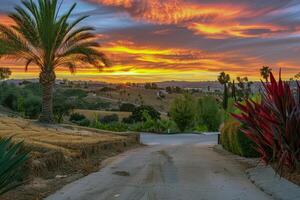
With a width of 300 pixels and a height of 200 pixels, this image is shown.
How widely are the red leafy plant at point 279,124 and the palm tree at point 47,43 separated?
56.2 feet

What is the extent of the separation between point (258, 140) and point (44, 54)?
17764 millimetres

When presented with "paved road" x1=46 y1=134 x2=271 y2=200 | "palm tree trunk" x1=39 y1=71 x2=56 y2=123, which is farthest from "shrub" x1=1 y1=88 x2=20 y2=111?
"paved road" x1=46 y1=134 x2=271 y2=200

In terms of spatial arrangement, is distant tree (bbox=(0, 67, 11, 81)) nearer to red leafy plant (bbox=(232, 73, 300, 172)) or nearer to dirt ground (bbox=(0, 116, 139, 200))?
dirt ground (bbox=(0, 116, 139, 200))

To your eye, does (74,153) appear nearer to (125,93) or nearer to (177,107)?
(177,107)

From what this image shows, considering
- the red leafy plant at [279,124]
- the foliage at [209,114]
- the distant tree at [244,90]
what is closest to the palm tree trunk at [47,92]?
the distant tree at [244,90]

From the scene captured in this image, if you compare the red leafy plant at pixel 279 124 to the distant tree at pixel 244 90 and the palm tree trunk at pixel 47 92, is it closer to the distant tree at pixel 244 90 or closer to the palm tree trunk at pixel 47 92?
the distant tree at pixel 244 90

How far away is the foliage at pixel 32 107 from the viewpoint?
47000 millimetres

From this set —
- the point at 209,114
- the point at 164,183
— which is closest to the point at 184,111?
the point at 209,114

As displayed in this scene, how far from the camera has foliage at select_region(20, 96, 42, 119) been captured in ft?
154

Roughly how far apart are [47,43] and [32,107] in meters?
20.9

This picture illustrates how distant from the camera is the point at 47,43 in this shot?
93.5ft

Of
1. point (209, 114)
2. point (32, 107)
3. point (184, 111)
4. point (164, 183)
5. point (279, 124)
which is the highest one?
point (279, 124)

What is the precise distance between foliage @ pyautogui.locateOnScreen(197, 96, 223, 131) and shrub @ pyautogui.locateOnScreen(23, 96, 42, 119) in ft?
56.3

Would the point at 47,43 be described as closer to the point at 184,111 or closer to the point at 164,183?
the point at 164,183
